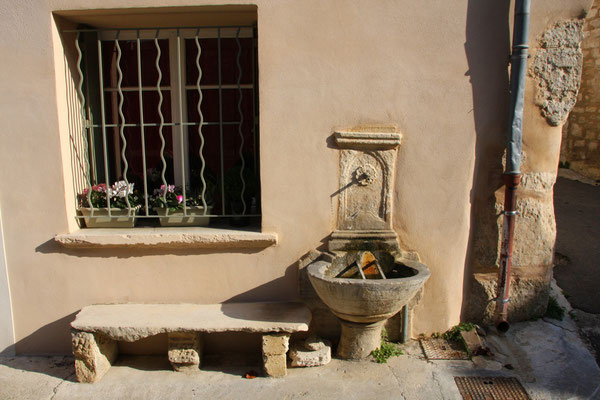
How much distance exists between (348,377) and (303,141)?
1.78 m

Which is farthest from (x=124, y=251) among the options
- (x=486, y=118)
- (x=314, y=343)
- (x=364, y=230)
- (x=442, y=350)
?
(x=486, y=118)

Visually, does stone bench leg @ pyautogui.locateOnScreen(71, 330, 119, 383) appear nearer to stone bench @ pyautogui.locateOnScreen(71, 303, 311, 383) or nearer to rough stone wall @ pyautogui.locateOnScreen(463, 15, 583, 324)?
stone bench @ pyautogui.locateOnScreen(71, 303, 311, 383)

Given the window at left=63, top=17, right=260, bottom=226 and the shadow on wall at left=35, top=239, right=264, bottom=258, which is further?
the window at left=63, top=17, right=260, bottom=226

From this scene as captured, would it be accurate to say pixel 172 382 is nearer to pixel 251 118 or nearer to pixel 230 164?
pixel 230 164

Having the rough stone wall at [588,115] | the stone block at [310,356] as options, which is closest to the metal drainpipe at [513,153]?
the stone block at [310,356]

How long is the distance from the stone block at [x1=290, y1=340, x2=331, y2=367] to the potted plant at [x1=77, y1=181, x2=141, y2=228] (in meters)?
1.70

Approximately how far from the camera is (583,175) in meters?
7.62

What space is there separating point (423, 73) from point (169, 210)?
2.29 meters

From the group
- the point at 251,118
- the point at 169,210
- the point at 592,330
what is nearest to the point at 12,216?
the point at 169,210

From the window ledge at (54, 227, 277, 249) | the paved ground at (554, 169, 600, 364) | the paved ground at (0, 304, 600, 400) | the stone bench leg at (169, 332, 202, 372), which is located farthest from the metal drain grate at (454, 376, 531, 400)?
the stone bench leg at (169, 332, 202, 372)

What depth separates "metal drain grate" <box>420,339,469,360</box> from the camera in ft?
11.6

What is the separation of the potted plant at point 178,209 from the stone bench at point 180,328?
72 centimetres

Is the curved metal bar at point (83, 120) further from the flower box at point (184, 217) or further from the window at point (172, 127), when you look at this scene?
the flower box at point (184, 217)

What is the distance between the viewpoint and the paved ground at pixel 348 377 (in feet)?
10.4
